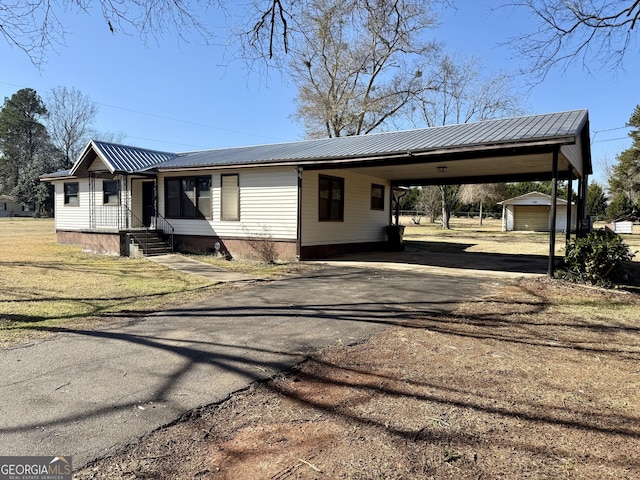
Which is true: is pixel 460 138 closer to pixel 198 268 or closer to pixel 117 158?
pixel 198 268

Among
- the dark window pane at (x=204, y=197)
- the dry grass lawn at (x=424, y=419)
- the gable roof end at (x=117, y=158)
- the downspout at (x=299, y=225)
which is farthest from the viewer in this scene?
the gable roof end at (x=117, y=158)

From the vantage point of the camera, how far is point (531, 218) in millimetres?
36156

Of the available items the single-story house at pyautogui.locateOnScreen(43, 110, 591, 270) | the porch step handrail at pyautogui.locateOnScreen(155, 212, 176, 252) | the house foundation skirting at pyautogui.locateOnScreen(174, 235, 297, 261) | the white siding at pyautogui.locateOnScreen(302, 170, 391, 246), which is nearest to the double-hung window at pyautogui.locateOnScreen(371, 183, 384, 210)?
the single-story house at pyautogui.locateOnScreen(43, 110, 591, 270)

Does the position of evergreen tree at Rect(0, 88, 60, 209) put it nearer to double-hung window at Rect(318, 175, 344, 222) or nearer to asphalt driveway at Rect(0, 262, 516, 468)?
double-hung window at Rect(318, 175, 344, 222)

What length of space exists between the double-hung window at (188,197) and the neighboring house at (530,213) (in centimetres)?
2938

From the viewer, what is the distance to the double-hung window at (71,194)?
18.1 m

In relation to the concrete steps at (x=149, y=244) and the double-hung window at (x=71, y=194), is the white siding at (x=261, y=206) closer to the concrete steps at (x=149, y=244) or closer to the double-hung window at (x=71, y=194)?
the concrete steps at (x=149, y=244)

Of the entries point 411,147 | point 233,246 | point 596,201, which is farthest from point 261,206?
point 596,201

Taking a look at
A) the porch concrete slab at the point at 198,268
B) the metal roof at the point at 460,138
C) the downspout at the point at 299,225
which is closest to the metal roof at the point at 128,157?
the metal roof at the point at 460,138

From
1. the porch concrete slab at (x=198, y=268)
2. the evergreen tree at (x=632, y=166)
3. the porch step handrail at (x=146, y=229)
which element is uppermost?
the evergreen tree at (x=632, y=166)

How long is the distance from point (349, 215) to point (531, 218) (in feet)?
89.6

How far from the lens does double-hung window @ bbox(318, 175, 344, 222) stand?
13672mm

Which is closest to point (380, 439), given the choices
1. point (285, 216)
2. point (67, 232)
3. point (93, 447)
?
point (93, 447)

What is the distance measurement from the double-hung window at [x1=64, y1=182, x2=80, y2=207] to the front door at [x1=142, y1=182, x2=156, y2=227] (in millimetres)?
3616
